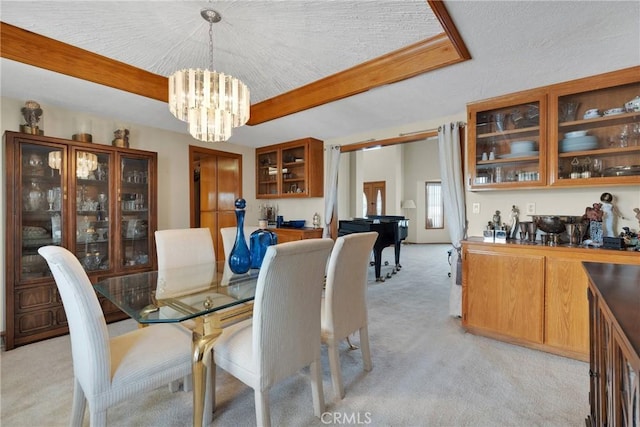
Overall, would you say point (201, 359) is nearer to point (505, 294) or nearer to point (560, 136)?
point (505, 294)

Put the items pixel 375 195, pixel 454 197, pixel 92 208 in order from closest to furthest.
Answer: pixel 92 208 → pixel 454 197 → pixel 375 195

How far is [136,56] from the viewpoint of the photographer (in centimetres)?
237

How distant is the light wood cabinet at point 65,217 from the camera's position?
8.54 ft

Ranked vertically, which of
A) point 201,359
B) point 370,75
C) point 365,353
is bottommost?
point 365,353

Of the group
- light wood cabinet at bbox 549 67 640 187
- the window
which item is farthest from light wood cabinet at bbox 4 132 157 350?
the window

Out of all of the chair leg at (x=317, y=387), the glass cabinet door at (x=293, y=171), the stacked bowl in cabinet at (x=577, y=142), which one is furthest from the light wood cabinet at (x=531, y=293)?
the glass cabinet door at (x=293, y=171)

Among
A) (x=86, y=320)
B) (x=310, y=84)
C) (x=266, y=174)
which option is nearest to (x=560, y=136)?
(x=310, y=84)

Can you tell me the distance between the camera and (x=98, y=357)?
4.31ft

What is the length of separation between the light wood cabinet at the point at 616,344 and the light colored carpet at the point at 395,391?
540mm

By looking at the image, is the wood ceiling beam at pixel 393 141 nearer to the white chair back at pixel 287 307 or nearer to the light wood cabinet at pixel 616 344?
the light wood cabinet at pixel 616 344

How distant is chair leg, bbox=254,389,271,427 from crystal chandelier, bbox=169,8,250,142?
1.68 metres

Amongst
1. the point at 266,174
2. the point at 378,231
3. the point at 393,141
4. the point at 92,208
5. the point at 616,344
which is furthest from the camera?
the point at 266,174

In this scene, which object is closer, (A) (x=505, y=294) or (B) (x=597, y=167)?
(B) (x=597, y=167)

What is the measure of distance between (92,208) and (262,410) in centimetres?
296
